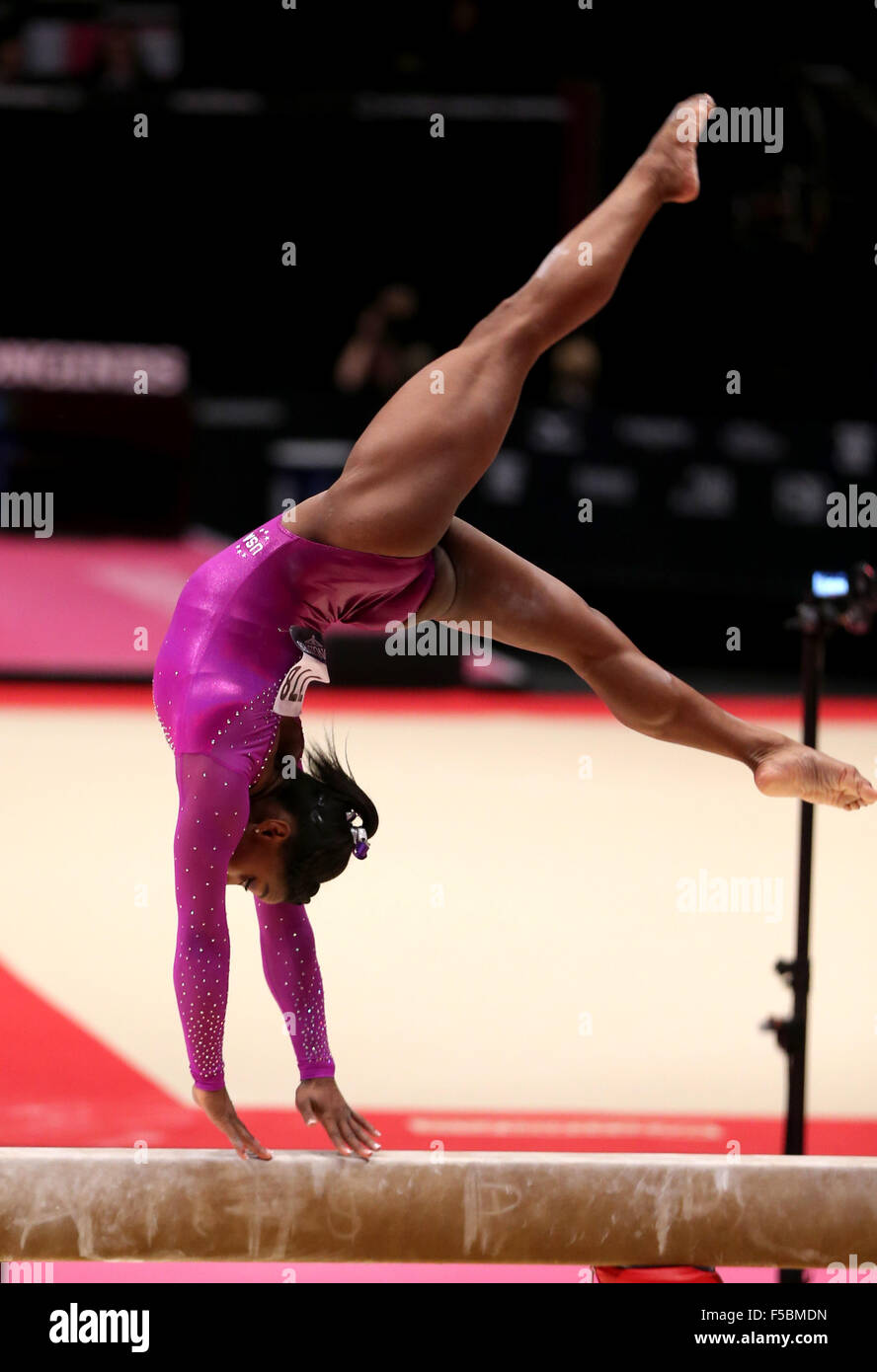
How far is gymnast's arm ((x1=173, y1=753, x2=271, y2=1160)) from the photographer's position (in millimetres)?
2398


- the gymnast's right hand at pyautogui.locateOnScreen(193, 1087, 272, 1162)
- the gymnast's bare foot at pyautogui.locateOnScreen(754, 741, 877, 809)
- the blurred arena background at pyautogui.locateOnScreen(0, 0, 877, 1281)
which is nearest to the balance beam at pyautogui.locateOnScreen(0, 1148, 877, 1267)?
the gymnast's right hand at pyautogui.locateOnScreen(193, 1087, 272, 1162)

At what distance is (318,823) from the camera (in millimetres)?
2629

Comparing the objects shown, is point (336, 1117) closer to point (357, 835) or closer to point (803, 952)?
point (357, 835)

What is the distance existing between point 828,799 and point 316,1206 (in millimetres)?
1183

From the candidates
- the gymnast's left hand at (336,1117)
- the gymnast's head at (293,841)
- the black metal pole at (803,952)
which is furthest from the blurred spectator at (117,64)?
the gymnast's left hand at (336,1117)

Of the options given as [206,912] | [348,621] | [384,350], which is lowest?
[206,912]

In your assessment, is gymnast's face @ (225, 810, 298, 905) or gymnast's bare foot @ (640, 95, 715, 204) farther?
gymnast's bare foot @ (640, 95, 715, 204)

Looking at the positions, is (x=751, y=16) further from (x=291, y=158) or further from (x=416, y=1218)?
(x=416, y=1218)

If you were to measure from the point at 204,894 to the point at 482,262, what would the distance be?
7.64 metres

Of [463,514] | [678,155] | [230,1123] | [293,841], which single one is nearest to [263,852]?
[293,841]

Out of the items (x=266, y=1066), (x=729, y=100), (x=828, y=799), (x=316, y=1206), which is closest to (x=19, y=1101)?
(x=266, y=1066)

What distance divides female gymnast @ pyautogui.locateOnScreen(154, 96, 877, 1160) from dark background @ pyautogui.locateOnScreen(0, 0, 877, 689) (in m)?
4.69

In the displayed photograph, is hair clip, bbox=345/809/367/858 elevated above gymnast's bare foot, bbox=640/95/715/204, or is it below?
below

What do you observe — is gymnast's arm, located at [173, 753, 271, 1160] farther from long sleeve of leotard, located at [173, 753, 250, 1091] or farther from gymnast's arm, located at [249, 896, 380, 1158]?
gymnast's arm, located at [249, 896, 380, 1158]
